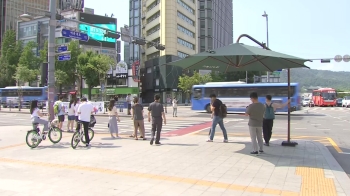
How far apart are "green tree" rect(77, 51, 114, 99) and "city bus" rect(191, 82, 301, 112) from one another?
23368 mm

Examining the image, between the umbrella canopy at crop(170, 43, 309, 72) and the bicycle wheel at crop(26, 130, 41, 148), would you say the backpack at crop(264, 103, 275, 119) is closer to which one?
the umbrella canopy at crop(170, 43, 309, 72)

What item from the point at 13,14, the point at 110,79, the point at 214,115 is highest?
the point at 13,14

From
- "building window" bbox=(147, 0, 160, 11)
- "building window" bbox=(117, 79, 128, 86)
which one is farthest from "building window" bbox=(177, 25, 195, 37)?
"building window" bbox=(117, 79, 128, 86)

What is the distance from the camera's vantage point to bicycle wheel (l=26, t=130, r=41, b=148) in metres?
9.68

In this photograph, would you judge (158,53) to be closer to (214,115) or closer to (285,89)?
(285,89)

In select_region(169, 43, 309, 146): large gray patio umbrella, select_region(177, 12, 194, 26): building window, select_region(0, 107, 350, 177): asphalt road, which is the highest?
select_region(177, 12, 194, 26): building window

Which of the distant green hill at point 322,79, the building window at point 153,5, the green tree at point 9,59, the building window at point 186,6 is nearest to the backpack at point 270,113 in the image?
the building window at point 186,6

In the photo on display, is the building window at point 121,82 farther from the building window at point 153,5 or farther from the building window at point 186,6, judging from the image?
the building window at point 186,6

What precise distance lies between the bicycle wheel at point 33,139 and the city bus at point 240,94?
20.4m

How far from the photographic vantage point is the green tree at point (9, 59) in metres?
61.2

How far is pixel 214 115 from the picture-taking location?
10555 millimetres

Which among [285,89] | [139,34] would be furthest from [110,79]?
[285,89]

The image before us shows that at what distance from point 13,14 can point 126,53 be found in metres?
36.2

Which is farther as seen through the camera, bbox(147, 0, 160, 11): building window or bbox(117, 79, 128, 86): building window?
bbox(147, 0, 160, 11): building window
